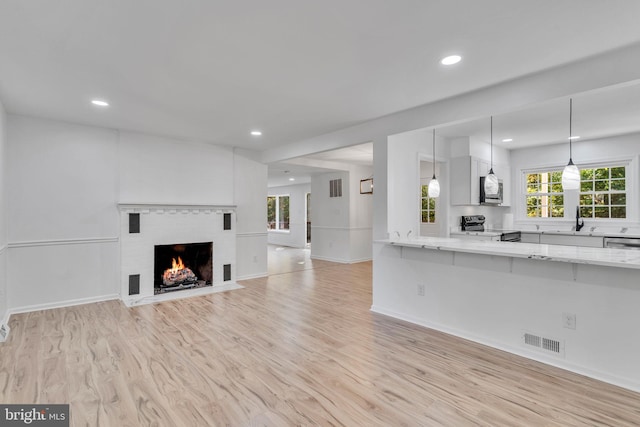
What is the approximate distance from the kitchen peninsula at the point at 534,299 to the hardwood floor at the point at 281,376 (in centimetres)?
17

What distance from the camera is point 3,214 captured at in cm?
393

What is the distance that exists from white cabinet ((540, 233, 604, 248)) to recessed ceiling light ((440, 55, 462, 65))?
450 cm

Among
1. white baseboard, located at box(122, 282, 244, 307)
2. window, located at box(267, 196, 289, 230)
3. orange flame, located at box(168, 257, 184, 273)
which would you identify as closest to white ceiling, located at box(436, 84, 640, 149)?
white baseboard, located at box(122, 282, 244, 307)

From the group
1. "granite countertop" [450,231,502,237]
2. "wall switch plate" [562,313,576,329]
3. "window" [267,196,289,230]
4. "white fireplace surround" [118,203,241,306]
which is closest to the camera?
"wall switch plate" [562,313,576,329]

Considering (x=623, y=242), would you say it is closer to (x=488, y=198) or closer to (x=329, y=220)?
(x=488, y=198)

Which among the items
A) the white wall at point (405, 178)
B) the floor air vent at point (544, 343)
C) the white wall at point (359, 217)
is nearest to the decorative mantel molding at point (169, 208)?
the white wall at point (405, 178)

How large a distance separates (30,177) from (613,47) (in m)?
6.35

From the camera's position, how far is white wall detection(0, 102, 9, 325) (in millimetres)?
3778

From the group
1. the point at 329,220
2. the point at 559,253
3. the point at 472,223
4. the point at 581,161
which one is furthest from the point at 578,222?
the point at 329,220

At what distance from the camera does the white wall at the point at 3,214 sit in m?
3.78

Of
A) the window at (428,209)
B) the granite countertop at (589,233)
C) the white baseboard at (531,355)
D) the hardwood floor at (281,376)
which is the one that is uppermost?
the window at (428,209)

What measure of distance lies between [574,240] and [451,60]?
181 inches

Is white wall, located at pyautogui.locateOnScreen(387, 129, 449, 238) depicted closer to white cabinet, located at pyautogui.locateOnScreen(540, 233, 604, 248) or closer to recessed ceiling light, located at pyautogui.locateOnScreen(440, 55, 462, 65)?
recessed ceiling light, located at pyautogui.locateOnScreen(440, 55, 462, 65)

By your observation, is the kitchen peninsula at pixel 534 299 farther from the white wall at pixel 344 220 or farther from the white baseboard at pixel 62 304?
the white wall at pixel 344 220
